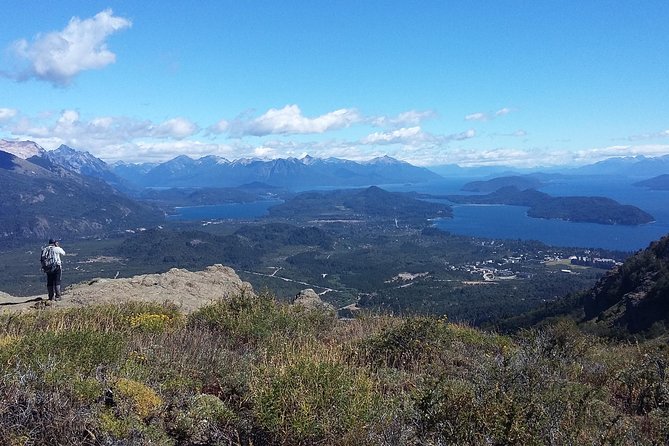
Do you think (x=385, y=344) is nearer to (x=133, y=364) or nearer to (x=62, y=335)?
(x=133, y=364)

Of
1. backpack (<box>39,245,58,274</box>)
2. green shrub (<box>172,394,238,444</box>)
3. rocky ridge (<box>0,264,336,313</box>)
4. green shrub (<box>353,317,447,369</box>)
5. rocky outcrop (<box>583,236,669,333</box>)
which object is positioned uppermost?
backpack (<box>39,245,58,274</box>)

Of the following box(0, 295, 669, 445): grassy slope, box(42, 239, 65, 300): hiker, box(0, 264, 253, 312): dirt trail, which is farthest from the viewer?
box(42, 239, 65, 300): hiker

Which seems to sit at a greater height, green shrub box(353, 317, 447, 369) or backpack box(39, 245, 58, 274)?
→ backpack box(39, 245, 58, 274)

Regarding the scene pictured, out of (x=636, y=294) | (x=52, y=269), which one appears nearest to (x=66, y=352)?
(x=52, y=269)

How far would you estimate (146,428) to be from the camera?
387cm

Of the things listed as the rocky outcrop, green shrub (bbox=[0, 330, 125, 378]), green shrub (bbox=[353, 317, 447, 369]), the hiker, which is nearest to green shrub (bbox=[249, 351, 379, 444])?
green shrub (bbox=[0, 330, 125, 378])

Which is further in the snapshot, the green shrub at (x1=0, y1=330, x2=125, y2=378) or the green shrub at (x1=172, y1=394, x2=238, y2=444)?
the green shrub at (x1=0, y1=330, x2=125, y2=378)

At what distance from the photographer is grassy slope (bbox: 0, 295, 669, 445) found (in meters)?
3.87

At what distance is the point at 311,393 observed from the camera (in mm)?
4477

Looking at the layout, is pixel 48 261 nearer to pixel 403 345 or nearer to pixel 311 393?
pixel 403 345

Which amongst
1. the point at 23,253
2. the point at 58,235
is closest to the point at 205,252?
the point at 23,253

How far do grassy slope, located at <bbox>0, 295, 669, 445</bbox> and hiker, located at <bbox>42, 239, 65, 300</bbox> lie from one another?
17.6ft

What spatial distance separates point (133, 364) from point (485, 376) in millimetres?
4221

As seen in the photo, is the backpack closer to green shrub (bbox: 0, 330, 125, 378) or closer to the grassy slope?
the grassy slope
